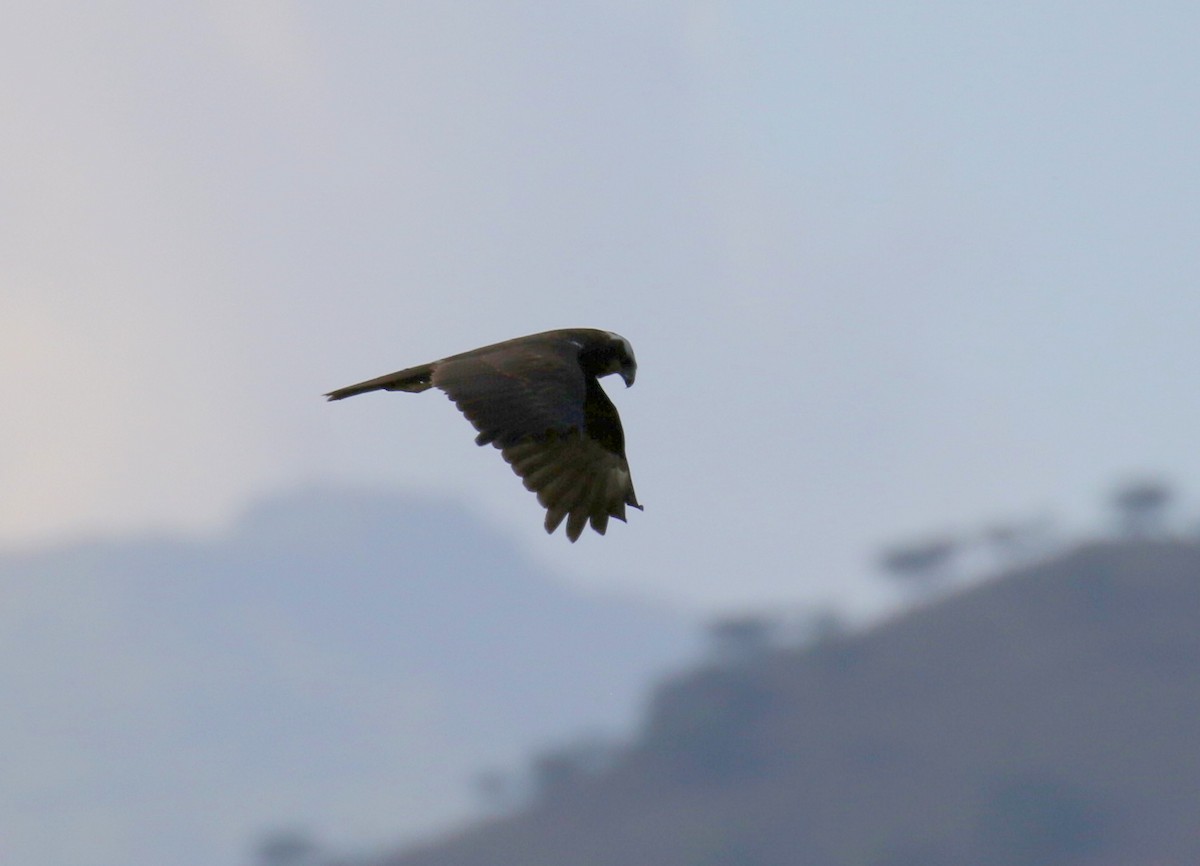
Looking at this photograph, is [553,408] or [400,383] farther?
[400,383]

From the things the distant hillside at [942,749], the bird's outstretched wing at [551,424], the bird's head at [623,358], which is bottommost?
the bird's outstretched wing at [551,424]

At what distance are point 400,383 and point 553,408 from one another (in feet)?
4.48

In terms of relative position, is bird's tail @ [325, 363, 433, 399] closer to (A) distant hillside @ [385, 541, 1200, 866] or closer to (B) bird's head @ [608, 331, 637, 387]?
(B) bird's head @ [608, 331, 637, 387]

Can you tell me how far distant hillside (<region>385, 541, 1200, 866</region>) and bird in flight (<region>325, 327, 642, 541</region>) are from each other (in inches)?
3716

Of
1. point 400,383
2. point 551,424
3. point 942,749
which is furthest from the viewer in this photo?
point 942,749

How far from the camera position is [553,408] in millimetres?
10883

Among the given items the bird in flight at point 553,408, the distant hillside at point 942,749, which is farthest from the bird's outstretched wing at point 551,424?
the distant hillside at point 942,749

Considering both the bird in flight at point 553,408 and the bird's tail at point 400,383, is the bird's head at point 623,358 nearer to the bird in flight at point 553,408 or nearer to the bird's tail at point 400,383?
the bird in flight at point 553,408

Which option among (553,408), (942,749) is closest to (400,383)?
(553,408)

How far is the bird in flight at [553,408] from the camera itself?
426 inches

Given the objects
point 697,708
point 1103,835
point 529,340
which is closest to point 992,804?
point 1103,835

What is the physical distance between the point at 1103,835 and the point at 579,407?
10433cm

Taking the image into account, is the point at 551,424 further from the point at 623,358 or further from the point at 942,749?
the point at 942,749

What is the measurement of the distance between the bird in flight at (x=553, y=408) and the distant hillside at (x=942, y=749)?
9437cm
